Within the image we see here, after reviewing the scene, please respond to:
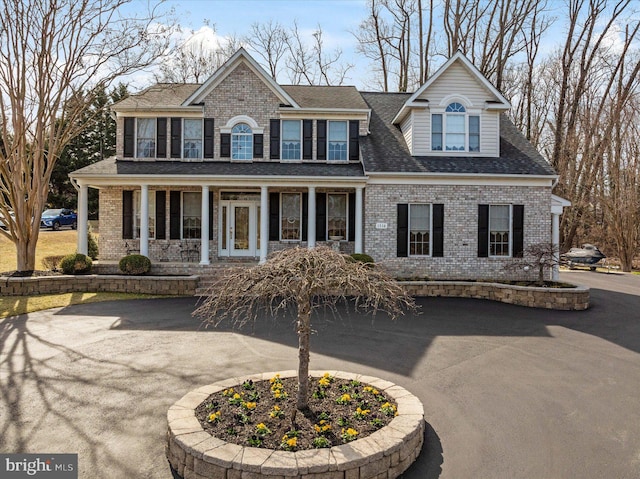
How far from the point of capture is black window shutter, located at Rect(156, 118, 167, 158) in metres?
16.5

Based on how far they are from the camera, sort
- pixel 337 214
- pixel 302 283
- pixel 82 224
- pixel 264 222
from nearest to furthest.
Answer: pixel 302 283 < pixel 82 224 < pixel 264 222 < pixel 337 214

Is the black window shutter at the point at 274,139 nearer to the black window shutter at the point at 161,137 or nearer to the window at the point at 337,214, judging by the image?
the window at the point at 337,214

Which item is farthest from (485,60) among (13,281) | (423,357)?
(13,281)

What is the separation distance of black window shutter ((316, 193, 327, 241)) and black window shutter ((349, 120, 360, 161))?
6.44 feet

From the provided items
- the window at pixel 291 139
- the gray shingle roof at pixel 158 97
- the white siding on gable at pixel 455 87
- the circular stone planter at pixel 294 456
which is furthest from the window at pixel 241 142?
the circular stone planter at pixel 294 456

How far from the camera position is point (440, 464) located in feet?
14.0

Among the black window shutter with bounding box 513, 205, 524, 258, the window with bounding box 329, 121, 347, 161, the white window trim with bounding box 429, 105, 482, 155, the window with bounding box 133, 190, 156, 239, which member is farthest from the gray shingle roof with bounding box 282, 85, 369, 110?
the window with bounding box 133, 190, 156, 239

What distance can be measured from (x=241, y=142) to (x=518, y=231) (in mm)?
10470

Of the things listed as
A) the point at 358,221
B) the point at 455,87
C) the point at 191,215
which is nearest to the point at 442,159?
the point at 455,87

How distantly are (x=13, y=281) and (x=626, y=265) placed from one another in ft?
88.5

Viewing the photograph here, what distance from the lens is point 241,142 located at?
16562mm

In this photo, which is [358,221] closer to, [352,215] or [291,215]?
[352,215]

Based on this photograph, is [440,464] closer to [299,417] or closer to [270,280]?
[299,417]

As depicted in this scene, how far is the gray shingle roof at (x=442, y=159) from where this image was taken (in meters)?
15.0
